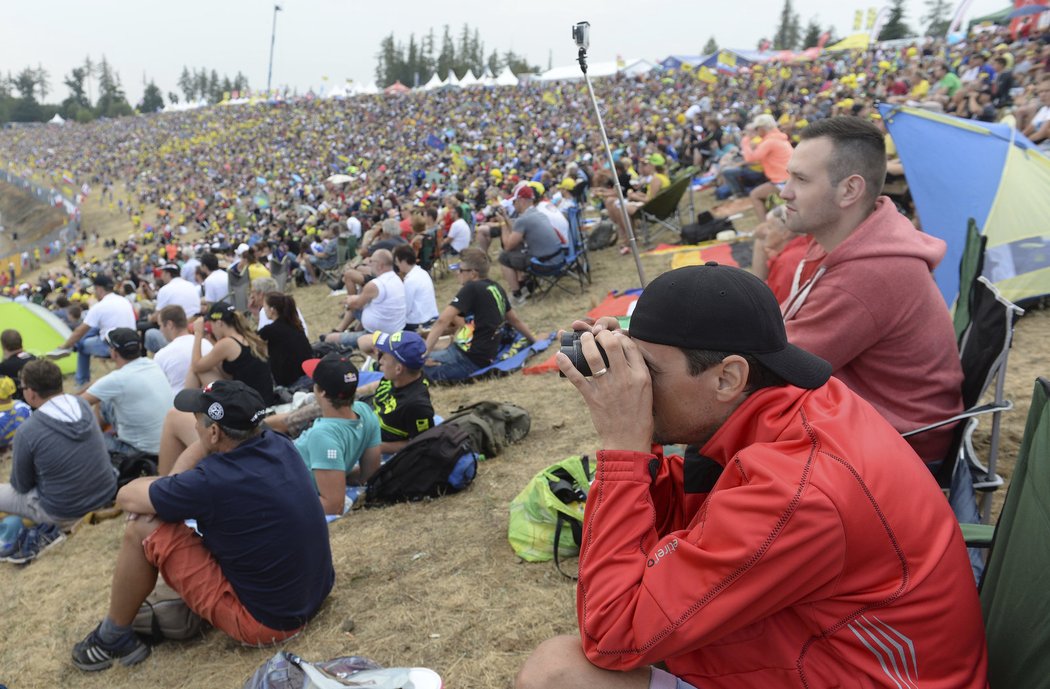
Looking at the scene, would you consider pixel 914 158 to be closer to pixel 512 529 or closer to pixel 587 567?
pixel 512 529

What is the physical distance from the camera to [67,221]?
1722 inches

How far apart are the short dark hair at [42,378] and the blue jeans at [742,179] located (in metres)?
9.63

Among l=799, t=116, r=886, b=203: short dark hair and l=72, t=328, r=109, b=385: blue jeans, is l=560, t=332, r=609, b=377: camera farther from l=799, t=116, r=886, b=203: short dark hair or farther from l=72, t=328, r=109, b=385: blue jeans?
l=72, t=328, r=109, b=385: blue jeans

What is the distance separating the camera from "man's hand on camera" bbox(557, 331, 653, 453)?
1.40 m

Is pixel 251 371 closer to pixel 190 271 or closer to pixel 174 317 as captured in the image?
pixel 174 317

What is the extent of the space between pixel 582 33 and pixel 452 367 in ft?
10.4

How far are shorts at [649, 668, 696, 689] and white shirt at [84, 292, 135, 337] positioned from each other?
9294mm

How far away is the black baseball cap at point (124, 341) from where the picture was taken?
518 centimetres

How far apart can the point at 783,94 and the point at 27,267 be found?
A: 36.2 meters

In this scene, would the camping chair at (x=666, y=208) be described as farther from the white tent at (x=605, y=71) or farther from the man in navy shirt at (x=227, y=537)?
the white tent at (x=605, y=71)

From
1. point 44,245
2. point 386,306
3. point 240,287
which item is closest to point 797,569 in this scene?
point 386,306

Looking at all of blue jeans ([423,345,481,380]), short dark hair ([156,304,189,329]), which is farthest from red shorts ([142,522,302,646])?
short dark hair ([156,304,189,329])

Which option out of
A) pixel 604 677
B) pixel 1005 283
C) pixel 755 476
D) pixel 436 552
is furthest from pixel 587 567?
pixel 1005 283

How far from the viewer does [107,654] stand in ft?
9.96
